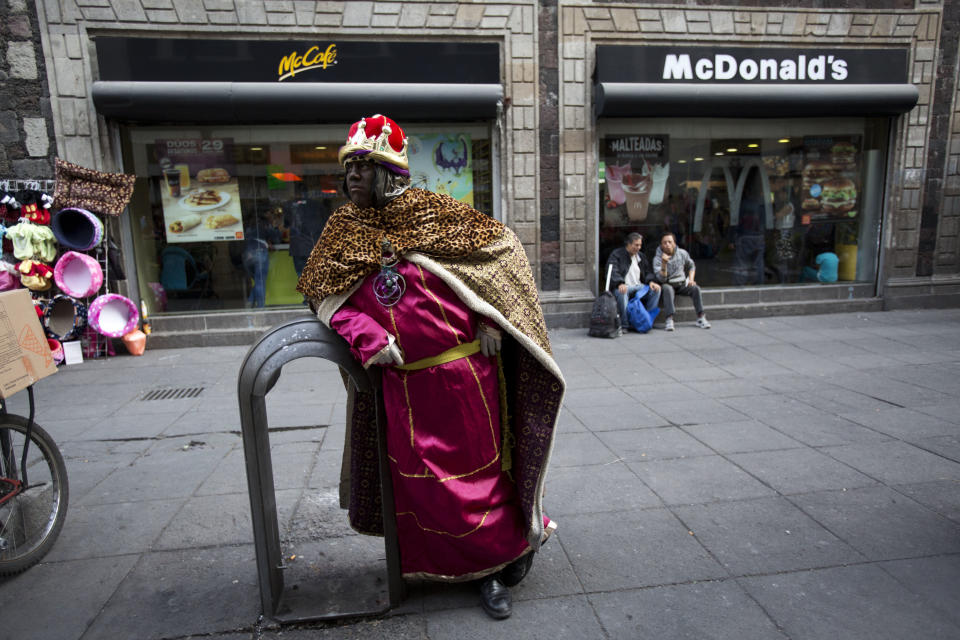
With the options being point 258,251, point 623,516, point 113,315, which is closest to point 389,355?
point 623,516

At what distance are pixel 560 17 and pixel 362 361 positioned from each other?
7.37 meters

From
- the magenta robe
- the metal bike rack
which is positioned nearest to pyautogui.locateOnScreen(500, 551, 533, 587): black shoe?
the magenta robe

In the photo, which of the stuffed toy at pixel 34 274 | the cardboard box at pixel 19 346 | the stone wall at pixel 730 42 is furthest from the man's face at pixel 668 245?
the stuffed toy at pixel 34 274

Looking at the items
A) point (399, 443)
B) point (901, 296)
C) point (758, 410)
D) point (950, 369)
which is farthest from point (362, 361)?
point (901, 296)

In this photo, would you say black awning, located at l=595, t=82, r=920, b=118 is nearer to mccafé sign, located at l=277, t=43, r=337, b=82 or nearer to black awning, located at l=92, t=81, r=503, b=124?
black awning, located at l=92, t=81, r=503, b=124

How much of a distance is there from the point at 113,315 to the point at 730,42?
29.4 ft

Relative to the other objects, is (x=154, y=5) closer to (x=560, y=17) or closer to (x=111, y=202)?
(x=111, y=202)

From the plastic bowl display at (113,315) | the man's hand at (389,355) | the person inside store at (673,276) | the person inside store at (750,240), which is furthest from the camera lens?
the person inside store at (750,240)

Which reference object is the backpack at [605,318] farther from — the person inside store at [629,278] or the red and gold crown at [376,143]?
the red and gold crown at [376,143]

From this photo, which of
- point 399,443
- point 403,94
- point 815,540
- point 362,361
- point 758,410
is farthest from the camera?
point 403,94

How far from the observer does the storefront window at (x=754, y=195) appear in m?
9.07

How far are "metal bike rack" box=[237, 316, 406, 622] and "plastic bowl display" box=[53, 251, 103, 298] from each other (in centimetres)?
612

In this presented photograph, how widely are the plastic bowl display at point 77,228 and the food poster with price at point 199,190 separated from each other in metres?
1.06

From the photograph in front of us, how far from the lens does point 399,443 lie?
2.29 meters
